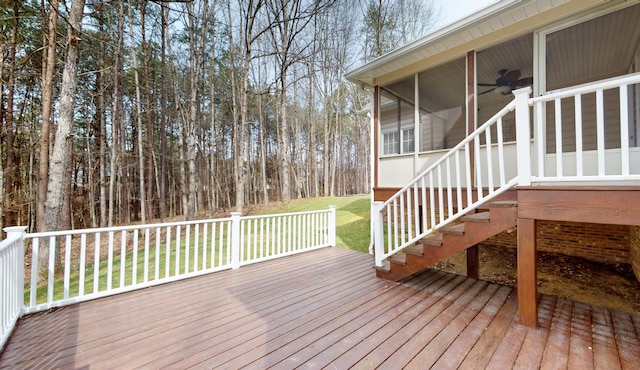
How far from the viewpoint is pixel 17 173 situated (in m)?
8.86

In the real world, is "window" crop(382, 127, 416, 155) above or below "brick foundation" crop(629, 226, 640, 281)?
above

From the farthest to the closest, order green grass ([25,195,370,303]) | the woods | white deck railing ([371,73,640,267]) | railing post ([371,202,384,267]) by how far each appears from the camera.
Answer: the woods → green grass ([25,195,370,303]) → railing post ([371,202,384,267]) → white deck railing ([371,73,640,267])

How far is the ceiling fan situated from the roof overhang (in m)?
1.33

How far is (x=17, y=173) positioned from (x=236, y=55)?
9.46 m

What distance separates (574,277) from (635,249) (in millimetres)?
865

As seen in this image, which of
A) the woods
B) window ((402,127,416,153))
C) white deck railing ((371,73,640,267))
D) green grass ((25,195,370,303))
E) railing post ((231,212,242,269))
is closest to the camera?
white deck railing ((371,73,640,267))

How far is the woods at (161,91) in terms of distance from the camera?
5.33 metres

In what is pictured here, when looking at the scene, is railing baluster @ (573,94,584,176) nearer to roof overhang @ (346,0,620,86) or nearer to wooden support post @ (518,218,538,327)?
wooden support post @ (518,218,538,327)

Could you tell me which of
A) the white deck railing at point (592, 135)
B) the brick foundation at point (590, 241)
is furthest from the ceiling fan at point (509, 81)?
the brick foundation at point (590, 241)

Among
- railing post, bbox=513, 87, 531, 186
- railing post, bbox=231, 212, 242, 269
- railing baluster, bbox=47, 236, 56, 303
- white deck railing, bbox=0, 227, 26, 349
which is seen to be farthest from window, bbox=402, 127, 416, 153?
white deck railing, bbox=0, 227, 26, 349

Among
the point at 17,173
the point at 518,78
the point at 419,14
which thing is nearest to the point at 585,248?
the point at 518,78

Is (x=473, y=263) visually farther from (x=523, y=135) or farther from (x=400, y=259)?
(x=523, y=135)

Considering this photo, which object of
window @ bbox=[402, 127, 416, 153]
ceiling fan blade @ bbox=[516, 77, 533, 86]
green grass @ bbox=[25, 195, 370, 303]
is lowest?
green grass @ bbox=[25, 195, 370, 303]

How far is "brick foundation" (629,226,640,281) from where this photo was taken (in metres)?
3.60
